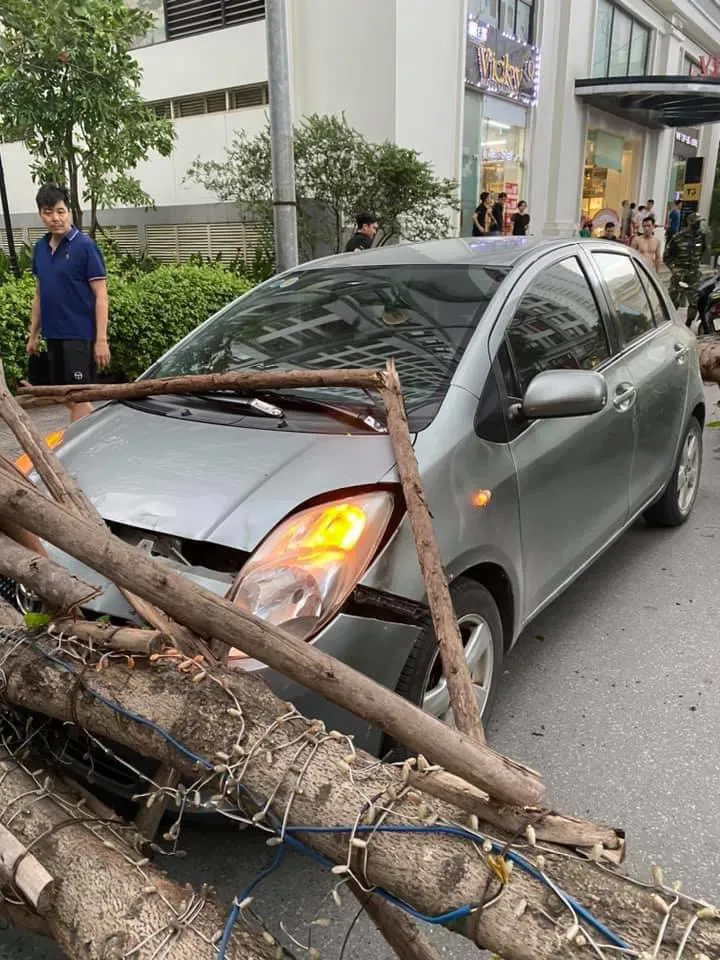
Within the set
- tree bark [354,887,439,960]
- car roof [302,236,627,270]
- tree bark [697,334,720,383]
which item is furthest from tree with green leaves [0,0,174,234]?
tree bark [354,887,439,960]

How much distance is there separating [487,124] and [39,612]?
15.5 m

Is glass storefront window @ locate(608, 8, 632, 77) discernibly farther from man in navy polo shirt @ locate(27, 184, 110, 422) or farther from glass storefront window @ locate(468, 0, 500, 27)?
man in navy polo shirt @ locate(27, 184, 110, 422)

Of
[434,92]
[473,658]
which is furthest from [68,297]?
[434,92]

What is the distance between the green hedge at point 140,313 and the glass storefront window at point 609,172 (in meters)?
14.0

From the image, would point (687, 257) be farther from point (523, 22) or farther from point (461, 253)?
point (461, 253)

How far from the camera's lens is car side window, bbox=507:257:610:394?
3.07 meters

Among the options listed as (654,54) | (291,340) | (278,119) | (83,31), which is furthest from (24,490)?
(654,54)

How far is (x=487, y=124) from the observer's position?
1552 cm

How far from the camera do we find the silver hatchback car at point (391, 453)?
2.20 metres

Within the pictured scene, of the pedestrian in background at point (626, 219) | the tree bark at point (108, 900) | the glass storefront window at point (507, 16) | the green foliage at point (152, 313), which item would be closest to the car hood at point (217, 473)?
the tree bark at point (108, 900)

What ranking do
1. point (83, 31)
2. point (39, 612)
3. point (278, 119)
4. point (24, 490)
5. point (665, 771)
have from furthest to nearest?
point (83, 31) → point (278, 119) → point (665, 771) → point (39, 612) → point (24, 490)

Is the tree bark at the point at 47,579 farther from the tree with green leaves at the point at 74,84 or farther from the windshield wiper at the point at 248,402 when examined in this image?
the tree with green leaves at the point at 74,84

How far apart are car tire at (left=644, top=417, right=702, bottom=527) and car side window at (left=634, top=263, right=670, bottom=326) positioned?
2.08 ft

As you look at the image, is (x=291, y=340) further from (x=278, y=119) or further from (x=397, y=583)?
(x=278, y=119)
